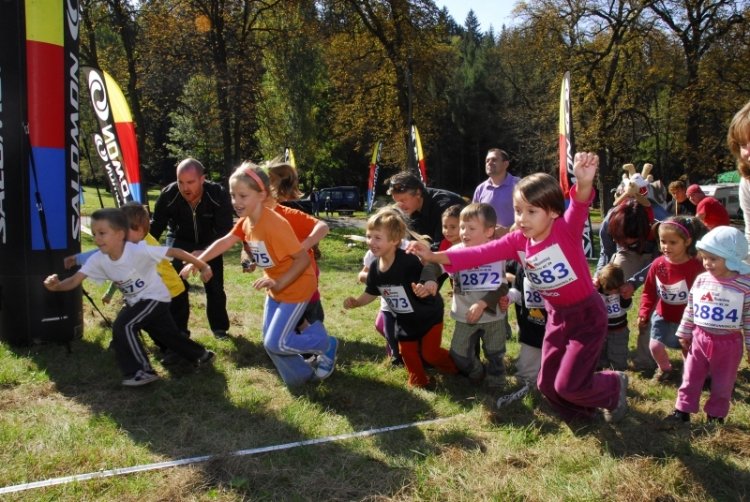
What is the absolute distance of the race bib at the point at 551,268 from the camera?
356 centimetres

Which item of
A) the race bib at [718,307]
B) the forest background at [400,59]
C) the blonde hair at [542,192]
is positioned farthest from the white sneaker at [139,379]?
the forest background at [400,59]

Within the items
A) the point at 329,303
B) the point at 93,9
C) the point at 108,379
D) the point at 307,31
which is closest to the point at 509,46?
the point at 307,31

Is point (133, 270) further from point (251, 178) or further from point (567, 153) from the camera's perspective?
point (567, 153)

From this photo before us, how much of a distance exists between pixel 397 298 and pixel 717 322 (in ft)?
7.26

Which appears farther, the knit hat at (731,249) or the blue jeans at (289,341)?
the blue jeans at (289,341)

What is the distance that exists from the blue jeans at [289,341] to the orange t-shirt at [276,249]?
0.09 m

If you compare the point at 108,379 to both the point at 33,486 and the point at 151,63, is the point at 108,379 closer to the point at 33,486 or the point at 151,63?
the point at 33,486

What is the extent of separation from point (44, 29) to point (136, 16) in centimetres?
1738

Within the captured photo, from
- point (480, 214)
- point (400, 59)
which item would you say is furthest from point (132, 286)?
point (400, 59)

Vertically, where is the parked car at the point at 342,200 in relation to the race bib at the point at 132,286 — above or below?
below

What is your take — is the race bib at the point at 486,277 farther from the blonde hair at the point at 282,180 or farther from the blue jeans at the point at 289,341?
the blonde hair at the point at 282,180

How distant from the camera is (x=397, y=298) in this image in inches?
187

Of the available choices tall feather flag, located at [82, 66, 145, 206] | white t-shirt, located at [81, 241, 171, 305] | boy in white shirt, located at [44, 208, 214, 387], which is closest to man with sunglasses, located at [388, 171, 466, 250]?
boy in white shirt, located at [44, 208, 214, 387]

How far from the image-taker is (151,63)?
21500 millimetres
